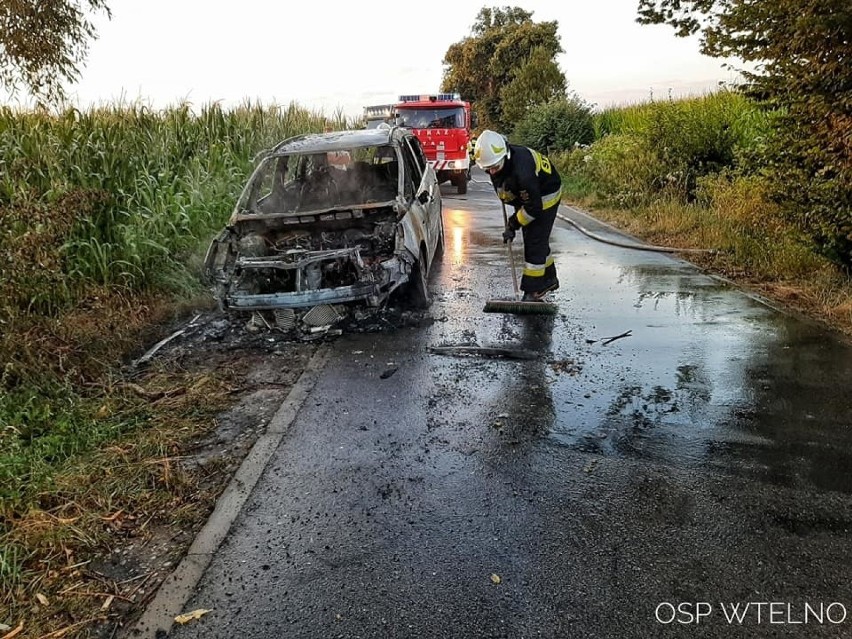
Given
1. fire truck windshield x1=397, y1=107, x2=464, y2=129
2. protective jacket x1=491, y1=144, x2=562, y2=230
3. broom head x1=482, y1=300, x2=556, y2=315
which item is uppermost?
fire truck windshield x1=397, y1=107, x2=464, y2=129

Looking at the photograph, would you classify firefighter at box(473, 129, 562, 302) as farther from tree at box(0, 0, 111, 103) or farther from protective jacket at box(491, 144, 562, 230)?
tree at box(0, 0, 111, 103)

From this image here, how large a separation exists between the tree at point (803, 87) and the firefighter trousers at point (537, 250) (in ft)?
7.84

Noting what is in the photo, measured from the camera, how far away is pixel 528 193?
600 centimetres

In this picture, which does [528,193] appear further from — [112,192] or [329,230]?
[112,192]

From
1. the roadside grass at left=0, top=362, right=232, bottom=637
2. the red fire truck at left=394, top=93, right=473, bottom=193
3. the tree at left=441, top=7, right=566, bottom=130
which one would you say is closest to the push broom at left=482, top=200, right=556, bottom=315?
the roadside grass at left=0, top=362, right=232, bottom=637

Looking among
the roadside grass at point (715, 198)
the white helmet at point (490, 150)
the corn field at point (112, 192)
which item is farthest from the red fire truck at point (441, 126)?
the white helmet at point (490, 150)

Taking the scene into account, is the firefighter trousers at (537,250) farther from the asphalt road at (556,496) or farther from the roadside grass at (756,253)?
the roadside grass at (756,253)

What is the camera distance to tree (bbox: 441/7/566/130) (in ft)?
111

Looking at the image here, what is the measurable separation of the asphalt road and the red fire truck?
12230 mm

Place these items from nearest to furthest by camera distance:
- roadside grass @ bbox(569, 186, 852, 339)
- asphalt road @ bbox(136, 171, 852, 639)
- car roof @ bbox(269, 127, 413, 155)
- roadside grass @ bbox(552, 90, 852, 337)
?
asphalt road @ bbox(136, 171, 852, 639), roadside grass @ bbox(569, 186, 852, 339), roadside grass @ bbox(552, 90, 852, 337), car roof @ bbox(269, 127, 413, 155)

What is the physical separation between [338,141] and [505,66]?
40323 millimetres

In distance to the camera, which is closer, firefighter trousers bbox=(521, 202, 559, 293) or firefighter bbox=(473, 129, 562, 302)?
firefighter bbox=(473, 129, 562, 302)

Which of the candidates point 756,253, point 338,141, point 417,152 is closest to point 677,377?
point 756,253

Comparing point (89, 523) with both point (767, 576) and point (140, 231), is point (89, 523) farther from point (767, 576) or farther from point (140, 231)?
point (140, 231)
